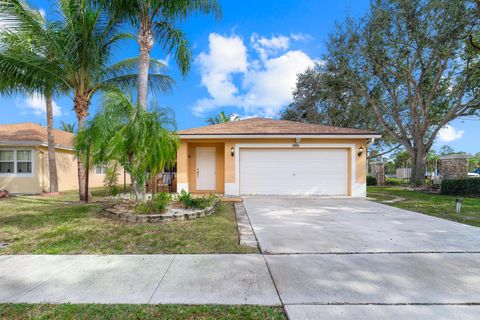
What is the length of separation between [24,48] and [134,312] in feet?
35.4

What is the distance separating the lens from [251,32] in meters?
14.2

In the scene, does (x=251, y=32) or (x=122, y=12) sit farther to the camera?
(x=251, y=32)

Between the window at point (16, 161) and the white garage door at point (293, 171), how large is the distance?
12.0 m

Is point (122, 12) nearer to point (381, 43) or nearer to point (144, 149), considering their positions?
point (144, 149)

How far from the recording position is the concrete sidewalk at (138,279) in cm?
262

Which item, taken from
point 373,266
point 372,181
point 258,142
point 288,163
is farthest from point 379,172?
point 373,266

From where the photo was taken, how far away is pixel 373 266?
11.2 feet

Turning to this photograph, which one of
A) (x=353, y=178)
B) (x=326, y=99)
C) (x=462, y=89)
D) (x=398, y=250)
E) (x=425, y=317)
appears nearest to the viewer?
(x=425, y=317)

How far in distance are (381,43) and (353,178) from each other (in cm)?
1009

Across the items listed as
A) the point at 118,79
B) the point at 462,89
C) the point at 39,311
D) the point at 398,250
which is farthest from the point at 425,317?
the point at 462,89

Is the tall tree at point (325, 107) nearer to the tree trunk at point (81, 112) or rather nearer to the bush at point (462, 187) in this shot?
the bush at point (462, 187)

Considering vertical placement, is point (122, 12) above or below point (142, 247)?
above

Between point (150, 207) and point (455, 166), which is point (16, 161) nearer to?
point (150, 207)

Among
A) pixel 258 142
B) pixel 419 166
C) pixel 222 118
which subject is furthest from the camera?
pixel 222 118
